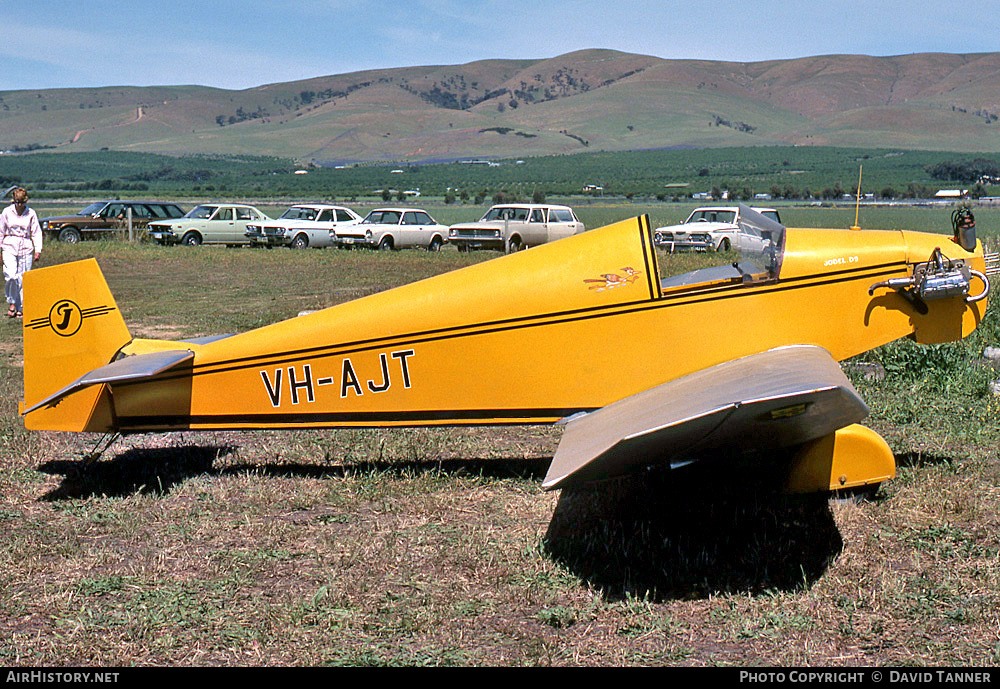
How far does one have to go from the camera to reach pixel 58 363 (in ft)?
19.1

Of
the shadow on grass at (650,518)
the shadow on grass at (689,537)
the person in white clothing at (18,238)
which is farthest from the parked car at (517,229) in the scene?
the shadow on grass at (689,537)

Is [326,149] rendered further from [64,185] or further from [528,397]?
[528,397]

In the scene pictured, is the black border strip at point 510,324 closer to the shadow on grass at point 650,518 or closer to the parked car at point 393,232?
the shadow on grass at point 650,518

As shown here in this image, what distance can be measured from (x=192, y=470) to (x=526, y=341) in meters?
2.75

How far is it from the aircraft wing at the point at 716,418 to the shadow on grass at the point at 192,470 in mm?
1504

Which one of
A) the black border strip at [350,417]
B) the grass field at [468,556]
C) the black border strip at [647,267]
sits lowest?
the grass field at [468,556]

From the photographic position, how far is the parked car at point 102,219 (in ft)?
101

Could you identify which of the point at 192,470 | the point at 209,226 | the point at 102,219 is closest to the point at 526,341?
the point at 192,470

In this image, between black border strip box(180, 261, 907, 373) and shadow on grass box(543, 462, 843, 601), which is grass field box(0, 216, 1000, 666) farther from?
black border strip box(180, 261, 907, 373)

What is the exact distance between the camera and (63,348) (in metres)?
5.84

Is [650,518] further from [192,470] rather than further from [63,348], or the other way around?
[63,348]

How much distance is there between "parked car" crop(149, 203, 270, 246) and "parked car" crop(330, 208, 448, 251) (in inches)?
148

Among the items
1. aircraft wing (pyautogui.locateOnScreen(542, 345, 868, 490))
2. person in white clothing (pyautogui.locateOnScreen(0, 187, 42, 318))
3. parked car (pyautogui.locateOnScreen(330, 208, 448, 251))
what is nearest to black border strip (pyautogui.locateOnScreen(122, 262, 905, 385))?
aircraft wing (pyautogui.locateOnScreen(542, 345, 868, 490))
